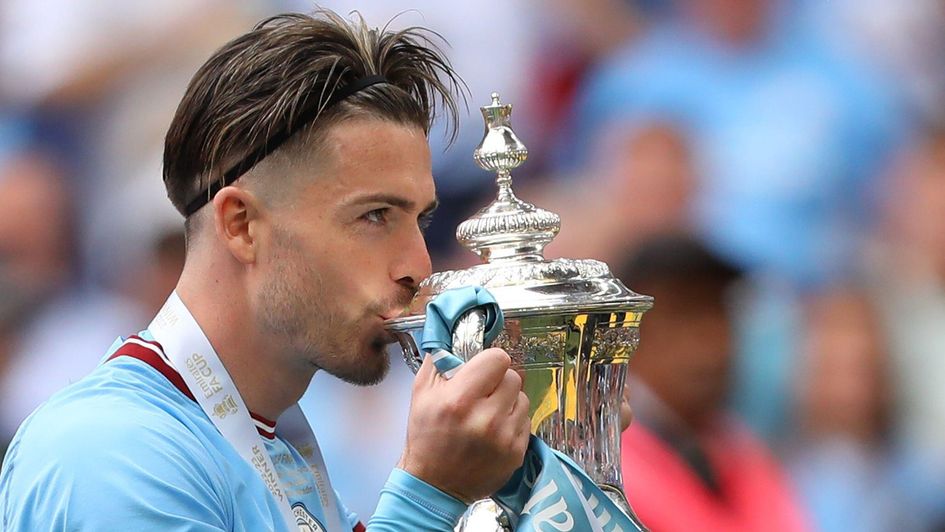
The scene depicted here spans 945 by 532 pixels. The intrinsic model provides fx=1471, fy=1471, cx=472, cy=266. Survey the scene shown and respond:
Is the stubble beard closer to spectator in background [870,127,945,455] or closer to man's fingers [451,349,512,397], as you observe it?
man's fingers [451,349,512,397]

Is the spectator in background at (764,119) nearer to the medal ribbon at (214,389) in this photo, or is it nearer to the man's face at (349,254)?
the man's face at (349,254)

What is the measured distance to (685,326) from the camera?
276cm

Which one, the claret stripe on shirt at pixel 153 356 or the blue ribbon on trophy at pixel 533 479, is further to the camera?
the claret stripe on shirt at pixel 153 356

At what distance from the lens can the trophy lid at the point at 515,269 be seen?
64.5 inches

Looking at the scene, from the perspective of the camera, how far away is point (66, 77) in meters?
3.68

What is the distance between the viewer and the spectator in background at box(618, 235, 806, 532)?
8.26 ft

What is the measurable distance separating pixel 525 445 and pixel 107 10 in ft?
8.43

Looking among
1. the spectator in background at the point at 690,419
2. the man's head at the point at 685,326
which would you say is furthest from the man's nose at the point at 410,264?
the man's head at the point at 685,326

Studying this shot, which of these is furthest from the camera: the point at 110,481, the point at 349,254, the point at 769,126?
the point at 769,126

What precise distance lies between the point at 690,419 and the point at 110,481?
4.63 feet

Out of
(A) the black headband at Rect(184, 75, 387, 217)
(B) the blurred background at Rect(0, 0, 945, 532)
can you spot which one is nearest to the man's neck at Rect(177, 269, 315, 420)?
(A) the black headband at Rect(184, 75, 387, 217)

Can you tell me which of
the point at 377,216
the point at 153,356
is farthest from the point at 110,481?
the point at 377,216

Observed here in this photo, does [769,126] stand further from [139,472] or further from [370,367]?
[139,472]

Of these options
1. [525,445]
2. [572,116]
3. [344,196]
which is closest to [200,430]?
[344,196]
